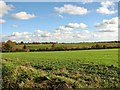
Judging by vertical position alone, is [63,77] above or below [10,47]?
below

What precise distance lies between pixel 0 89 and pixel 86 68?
7848 mm

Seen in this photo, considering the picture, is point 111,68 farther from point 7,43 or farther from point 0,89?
point 7,43

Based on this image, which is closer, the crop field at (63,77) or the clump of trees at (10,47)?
the crop field at (63,77)

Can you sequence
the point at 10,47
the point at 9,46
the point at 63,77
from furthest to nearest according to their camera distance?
the point at 9,46, the point at 10,47, the point at 63,77

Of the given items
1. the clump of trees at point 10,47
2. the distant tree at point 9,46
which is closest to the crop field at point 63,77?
the clump of trees at point 10,47

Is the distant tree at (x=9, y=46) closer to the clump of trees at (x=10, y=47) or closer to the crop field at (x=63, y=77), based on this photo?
the clump of trees at (x=10, y=47)

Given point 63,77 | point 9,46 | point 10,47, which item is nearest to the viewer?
point 63,77

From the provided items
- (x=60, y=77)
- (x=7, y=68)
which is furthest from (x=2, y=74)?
(x=60, y=77)

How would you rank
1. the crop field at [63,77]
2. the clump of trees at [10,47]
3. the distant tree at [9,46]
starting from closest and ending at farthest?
the crop field at [63,77], the clump of trees at [10,47], the distant tree at [9,46]

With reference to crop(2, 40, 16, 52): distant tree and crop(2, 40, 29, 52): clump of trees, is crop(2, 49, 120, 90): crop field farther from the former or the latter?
crop(2, 40, 16, 52): distant tree

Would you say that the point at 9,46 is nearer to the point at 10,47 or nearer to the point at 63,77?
the point at 10,47

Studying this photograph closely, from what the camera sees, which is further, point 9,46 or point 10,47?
point 9,46

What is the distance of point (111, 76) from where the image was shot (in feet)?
74.5

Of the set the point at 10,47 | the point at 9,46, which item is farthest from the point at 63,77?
the point at 9,46
